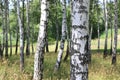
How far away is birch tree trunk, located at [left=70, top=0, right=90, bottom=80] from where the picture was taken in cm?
707

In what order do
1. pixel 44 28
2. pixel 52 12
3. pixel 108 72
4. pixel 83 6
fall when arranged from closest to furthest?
pixel 83 6
pixel 44 28
pixel 108 72
pixel 52 12

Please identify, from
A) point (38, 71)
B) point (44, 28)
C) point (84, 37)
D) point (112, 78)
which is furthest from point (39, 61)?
point (84, 37)

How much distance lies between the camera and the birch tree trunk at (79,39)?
23.2 feet

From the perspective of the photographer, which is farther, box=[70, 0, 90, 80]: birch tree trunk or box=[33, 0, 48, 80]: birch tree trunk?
box=[33, 0, 48, 80]: birch tree trunk

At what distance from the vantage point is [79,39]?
23.5ft

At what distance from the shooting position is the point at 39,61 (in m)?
12.9

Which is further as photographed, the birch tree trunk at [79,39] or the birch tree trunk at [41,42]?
the birch tree trunk at [41,42]

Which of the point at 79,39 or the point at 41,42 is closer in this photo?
the point at 79,39

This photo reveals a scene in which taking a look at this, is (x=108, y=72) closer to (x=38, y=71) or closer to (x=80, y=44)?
(x=38, y=71)

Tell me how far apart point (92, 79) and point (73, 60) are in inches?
340

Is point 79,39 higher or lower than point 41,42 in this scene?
higher

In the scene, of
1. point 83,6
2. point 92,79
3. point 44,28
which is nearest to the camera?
point 83,6

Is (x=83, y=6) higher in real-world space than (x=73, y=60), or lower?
higher

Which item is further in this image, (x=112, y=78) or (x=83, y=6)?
(x=112, y=78)
